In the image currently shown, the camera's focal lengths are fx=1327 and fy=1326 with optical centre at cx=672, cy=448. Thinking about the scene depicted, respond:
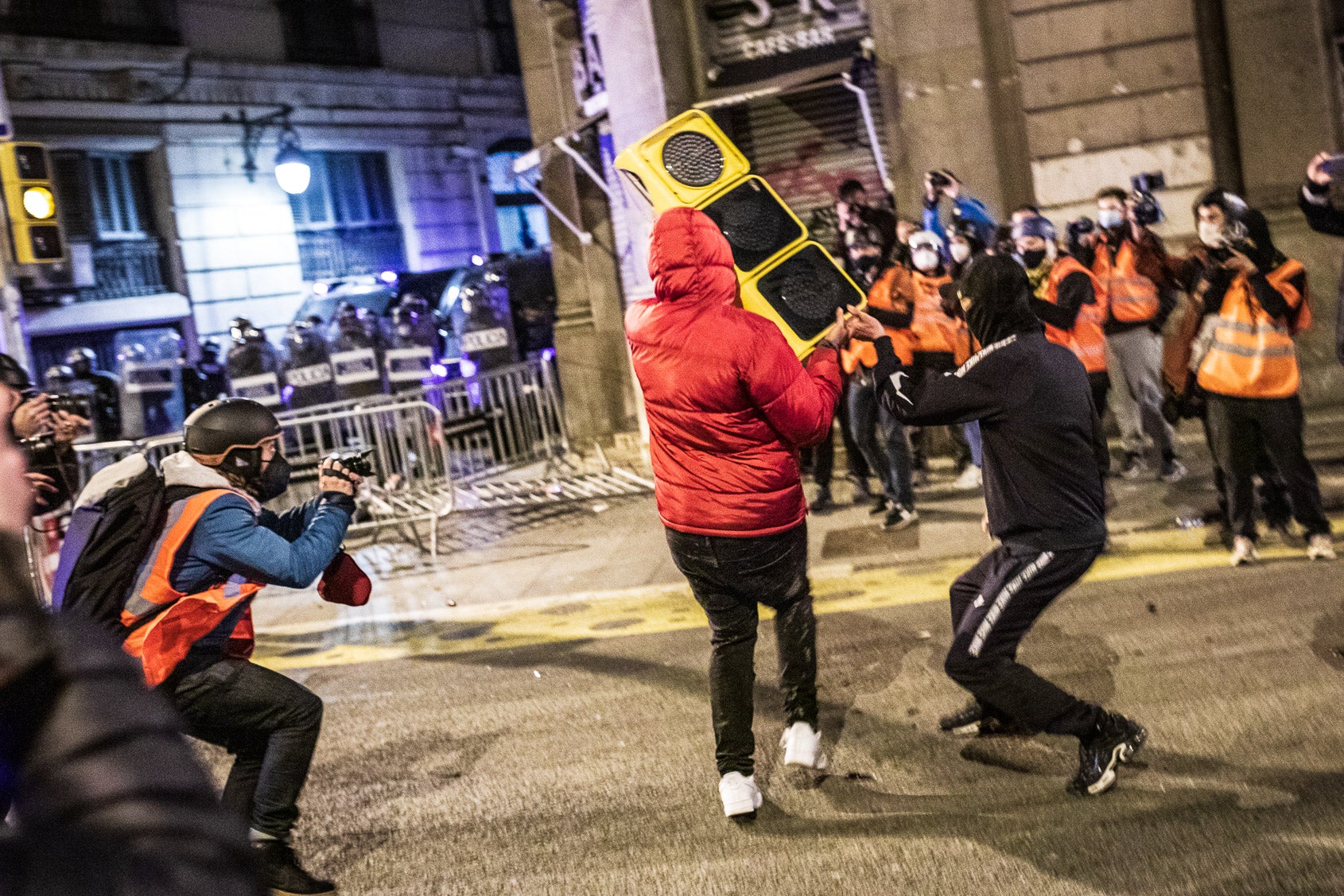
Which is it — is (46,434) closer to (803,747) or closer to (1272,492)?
(803,747)

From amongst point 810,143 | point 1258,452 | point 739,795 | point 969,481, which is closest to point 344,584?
point 739,795

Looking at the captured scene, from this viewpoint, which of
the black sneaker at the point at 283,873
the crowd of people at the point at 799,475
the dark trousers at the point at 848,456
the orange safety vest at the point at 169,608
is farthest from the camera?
the dark trousers at the point at 848,456

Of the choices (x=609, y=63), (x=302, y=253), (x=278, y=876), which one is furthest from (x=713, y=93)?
(x=302, y=253)

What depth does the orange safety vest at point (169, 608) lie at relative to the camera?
405 centimetres

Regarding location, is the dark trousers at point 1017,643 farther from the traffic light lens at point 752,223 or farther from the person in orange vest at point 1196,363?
the person in orange vest at point 1196,363

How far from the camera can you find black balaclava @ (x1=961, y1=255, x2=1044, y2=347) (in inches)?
180

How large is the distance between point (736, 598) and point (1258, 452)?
12.4 feet

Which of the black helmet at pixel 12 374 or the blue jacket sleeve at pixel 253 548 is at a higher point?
the black helmet at pixel 12 374

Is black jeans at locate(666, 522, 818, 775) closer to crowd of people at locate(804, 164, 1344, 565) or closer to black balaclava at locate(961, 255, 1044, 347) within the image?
black balaclava at locate(961, 255, 1044, 347)

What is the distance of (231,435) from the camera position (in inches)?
170

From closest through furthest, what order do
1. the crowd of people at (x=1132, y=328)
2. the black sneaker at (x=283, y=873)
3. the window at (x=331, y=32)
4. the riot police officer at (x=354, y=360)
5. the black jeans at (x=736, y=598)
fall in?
the black sneaker at (x=283, y=873) < the black jeans at (x=736, y=598) < the crowd of people at (x=1132, y=328) < the riot police officer at (x=354, y=360) < the window at (x=331, y=32)

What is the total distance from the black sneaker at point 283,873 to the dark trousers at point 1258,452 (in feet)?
16.7

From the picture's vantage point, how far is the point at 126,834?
4.45 feet

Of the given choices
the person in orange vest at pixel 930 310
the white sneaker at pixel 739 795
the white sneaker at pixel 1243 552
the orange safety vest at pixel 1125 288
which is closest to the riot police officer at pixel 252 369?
the person in orange vest at pixel 930 310
